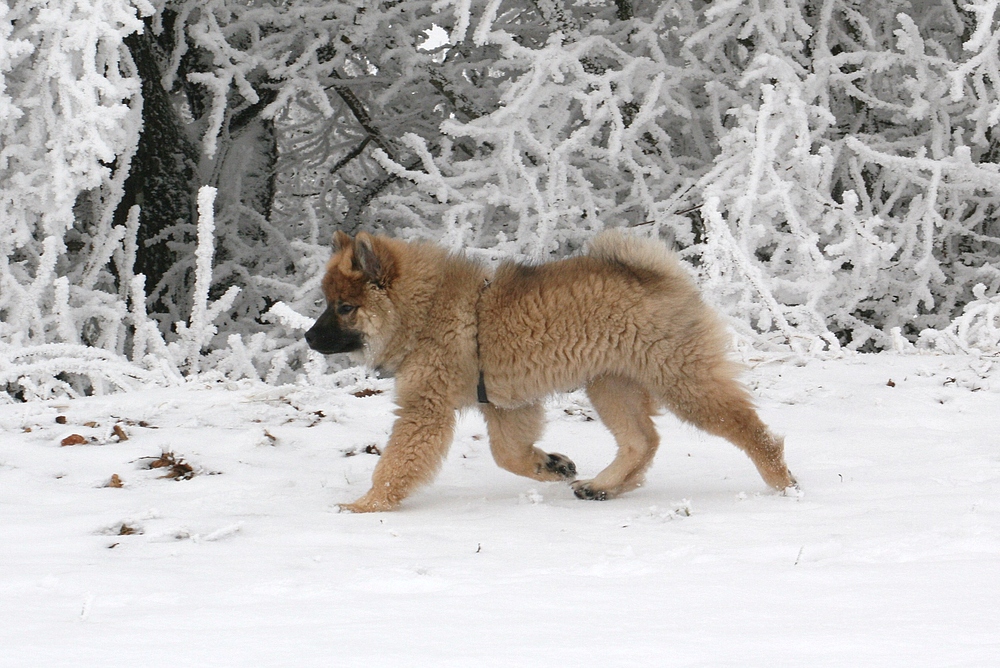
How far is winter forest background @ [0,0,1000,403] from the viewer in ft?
23.2

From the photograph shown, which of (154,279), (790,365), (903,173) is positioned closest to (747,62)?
(903,173)

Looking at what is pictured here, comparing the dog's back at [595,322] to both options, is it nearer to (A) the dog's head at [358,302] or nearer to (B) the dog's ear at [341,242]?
(A) the dog's head at [358,302]

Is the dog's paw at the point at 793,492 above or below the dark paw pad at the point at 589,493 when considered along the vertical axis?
above

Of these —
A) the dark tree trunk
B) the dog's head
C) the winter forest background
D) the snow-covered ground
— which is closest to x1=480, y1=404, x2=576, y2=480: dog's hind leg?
the snow-covered ground

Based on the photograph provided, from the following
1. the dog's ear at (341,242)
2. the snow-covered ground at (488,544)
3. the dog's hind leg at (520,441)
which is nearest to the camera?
the snow-covered ground at (488,544)

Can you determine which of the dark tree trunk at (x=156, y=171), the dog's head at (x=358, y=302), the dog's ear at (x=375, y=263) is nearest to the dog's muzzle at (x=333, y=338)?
the dog's head at (x=358, y=302)

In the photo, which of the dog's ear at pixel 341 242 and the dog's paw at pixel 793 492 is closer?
the dog's paw at pixel 793 492

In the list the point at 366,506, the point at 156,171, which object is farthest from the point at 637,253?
the point at 156,171

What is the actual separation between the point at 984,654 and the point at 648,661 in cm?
61

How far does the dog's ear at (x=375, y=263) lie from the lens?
473 centimetres

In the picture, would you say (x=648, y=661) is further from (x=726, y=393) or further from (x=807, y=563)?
(x=726, y=393)

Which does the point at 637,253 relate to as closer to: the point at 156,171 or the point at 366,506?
the point at 366,506

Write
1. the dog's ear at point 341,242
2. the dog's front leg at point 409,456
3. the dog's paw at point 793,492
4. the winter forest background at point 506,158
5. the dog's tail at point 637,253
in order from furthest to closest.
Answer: the winter forest background at point 506,158 < the dog's ear at point 341,242 < the dog's tail at point 637,253 < the dog's front leg at point 409,456 < the dog's paw at point 793,492

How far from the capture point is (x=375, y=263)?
474cm
